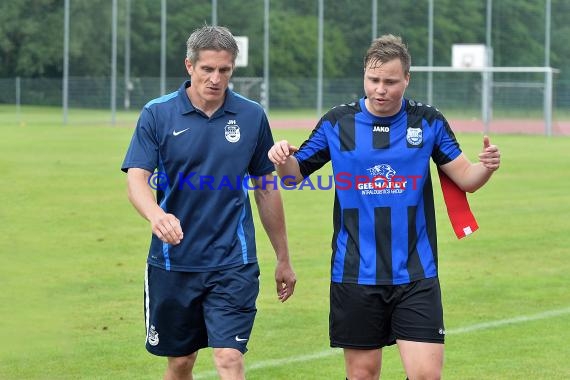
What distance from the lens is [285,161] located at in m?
6.32

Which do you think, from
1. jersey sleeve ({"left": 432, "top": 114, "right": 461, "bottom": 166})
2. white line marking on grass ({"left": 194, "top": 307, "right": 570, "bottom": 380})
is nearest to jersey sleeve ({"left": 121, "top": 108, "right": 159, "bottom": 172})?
jersey sleeve ({"left": 432, "top": 114, "right": 461, "bottom": 166})

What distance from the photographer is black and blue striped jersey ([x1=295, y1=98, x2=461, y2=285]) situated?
249 inches

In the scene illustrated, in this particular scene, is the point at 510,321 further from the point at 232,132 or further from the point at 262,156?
the point at 232,132

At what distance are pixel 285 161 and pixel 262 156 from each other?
359mm

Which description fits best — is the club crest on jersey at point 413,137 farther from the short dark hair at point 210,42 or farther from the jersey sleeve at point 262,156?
the short dark hair at point 210,42

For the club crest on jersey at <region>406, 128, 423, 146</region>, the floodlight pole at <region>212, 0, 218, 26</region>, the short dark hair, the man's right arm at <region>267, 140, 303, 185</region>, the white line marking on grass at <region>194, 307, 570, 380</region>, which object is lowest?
the white line marking on grass at <region>194, 307, 570, 380</region>

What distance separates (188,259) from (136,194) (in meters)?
0.46

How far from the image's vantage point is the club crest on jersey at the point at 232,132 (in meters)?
6.45

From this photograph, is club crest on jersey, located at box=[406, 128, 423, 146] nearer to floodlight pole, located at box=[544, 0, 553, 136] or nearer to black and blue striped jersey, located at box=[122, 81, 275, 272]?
black and blue striped jersey, located at box=[122, 81, 275, 272]

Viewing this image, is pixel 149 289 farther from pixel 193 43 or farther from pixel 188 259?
pixel 193 43

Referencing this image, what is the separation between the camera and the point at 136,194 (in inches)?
245

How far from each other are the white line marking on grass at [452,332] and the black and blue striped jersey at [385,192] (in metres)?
2.40

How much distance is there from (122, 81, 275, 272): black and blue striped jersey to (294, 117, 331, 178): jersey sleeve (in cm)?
29

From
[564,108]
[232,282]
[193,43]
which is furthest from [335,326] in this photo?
[564,108]
